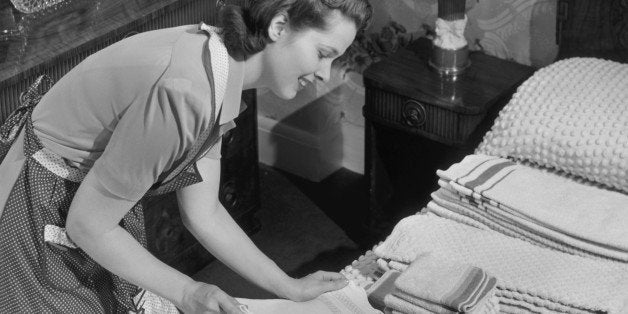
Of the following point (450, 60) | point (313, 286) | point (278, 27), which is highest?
point (278, 27)

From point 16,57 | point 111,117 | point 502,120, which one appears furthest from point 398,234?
point 16,57

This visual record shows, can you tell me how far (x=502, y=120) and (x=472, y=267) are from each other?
2.20 ft

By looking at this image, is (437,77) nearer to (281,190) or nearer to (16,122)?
(281,190)

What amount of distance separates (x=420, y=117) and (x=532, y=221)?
1.00m

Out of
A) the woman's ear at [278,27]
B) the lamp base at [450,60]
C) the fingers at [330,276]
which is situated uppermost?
the woman's ear at [278,27]

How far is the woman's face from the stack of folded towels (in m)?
0.47

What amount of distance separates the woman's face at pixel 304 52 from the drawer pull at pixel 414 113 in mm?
1448

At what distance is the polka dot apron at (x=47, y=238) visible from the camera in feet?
6.46

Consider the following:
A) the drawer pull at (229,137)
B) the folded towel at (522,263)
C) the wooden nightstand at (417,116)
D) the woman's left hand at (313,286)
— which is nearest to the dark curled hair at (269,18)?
the woman's left hand at (313,286)

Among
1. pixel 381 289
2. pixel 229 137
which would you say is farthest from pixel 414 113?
pixel 381 289

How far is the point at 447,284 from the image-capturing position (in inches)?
78.7

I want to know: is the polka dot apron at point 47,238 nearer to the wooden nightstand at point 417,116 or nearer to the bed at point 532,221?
the bed at point 532,221

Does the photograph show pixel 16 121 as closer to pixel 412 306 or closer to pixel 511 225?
Answer: pixel 412 306

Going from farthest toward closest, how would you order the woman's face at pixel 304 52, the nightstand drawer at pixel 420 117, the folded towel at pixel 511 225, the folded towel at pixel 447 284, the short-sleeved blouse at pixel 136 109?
the nightstand drawer at pixel 420 117 → the folded towel at pixel 511 225 → the folded towel at pixel 447 284 → the woman's face at pixel 304 52 → the short-sleeved blouse at pixel 136 109
